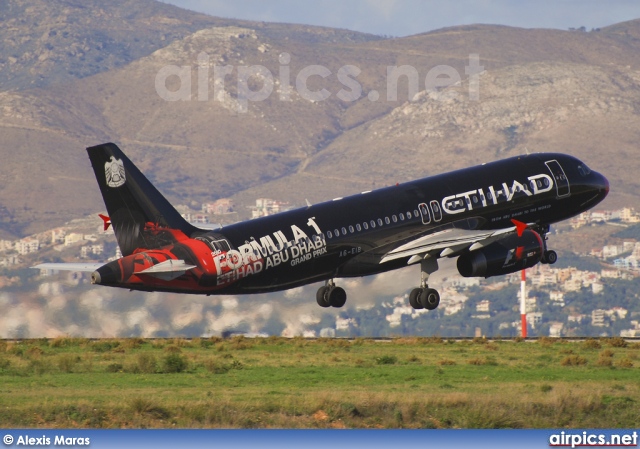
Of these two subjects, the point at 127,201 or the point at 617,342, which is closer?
the point at 127,201

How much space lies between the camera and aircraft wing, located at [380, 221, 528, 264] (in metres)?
68.0

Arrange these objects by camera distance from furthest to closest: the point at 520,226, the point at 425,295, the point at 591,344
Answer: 1. the point at 591,344
2. the point at 425,295
3. the point at 520,226

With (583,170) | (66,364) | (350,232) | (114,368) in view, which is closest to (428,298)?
(350,232)

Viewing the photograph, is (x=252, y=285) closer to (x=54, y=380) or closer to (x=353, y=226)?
(x=353, y=226)

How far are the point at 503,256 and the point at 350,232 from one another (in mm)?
8339

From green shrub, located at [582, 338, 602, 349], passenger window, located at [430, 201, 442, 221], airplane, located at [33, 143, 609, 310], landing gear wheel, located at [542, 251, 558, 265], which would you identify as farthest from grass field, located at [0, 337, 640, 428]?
passenger window, located at [430, 201, 442, 221]

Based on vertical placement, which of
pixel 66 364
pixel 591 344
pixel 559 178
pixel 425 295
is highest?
pixel 559 178

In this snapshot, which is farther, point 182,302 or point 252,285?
point 182,302

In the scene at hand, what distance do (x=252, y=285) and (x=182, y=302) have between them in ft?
283

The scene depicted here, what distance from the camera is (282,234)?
64.2 m

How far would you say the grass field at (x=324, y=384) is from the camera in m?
52.8

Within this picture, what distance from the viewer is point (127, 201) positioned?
204 ft

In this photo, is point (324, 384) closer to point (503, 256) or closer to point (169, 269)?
point (169, 269)

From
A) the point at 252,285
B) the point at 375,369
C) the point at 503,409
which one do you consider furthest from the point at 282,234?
the point at 503,409
